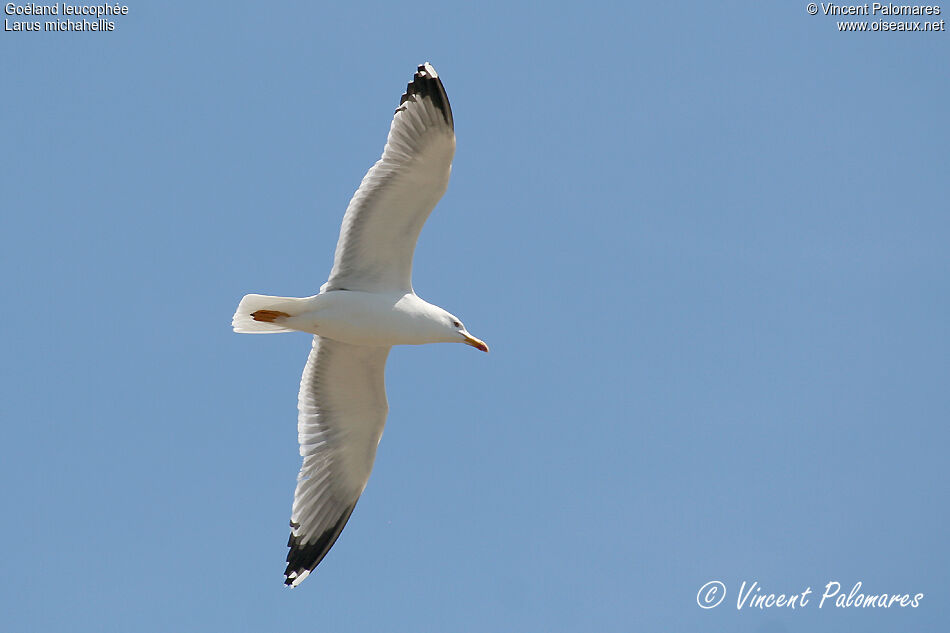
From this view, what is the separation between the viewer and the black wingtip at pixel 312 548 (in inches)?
397

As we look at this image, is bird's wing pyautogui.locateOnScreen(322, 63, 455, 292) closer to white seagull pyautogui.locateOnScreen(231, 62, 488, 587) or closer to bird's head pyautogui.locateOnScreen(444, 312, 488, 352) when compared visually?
white seagull pyautogui.locateOnScreen(231, 62, 488, 587)

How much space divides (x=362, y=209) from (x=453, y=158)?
774mm

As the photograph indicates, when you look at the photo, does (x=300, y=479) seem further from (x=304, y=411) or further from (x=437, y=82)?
(x=437, y=82)

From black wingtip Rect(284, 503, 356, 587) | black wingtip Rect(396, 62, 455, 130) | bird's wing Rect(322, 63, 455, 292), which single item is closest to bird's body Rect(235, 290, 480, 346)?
bird's wing Rect(322, 63, 455, 292)

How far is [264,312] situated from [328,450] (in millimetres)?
1406

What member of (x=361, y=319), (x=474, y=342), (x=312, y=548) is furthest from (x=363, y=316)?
(x=312, y=548)

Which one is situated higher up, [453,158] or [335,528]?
[453,158]

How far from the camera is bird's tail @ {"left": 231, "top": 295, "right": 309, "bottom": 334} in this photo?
933 cm

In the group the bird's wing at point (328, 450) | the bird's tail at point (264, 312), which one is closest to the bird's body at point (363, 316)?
the bird's tail at point (264, 312)

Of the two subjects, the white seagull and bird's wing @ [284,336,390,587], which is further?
bird's wing @ [284,336,390,587]

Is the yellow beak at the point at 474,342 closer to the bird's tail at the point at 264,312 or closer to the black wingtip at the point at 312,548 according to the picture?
the bird's tail at the point at 264,312

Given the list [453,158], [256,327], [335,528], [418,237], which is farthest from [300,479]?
[453,158]

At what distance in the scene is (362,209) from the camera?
9219 millimetres

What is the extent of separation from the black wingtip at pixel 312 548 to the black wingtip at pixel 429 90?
3277 mm
